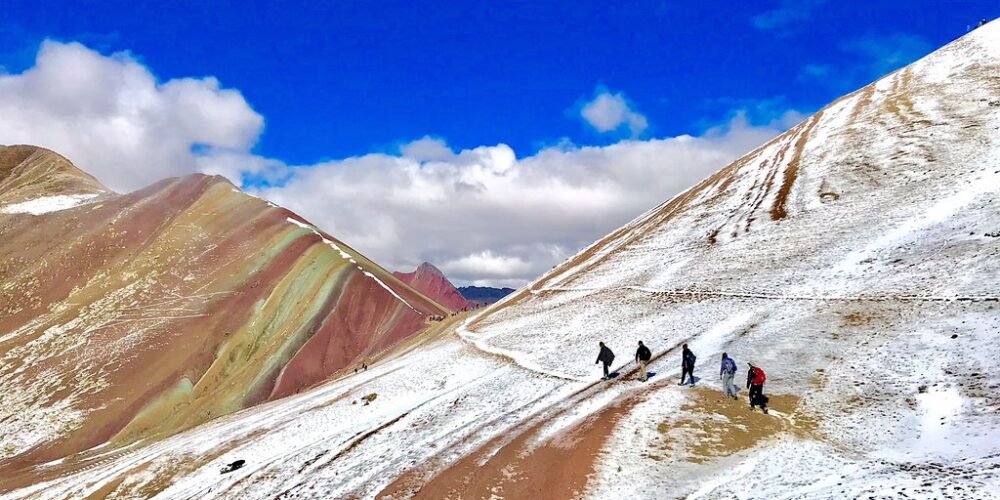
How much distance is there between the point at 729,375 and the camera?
23.8 metres

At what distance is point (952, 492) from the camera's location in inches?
537

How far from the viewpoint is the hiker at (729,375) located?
2372 centimetres

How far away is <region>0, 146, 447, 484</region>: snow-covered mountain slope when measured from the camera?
69438mm

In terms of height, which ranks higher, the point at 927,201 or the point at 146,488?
the point at 927,201

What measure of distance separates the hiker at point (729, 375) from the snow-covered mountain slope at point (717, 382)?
1.82 ft

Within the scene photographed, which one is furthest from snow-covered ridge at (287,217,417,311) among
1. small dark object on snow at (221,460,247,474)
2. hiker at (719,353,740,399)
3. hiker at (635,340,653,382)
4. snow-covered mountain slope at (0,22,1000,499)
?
hiker at (719,353,740,399)

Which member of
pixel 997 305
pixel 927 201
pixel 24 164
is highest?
pixel 24 164

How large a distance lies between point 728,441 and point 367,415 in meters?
22.3

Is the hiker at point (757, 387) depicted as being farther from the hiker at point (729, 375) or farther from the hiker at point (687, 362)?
the hiker at point (687, 362)

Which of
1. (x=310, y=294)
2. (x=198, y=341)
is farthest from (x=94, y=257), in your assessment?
(x=310, y=294)

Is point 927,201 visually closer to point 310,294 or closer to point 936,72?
point 936,72

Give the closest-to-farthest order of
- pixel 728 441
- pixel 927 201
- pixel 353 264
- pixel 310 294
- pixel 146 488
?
pixel 728 441 < pixel 146 488 < pixel 927 201 < pixel 310 294 < pixel 353 264

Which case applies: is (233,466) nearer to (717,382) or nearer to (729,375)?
(717,382)

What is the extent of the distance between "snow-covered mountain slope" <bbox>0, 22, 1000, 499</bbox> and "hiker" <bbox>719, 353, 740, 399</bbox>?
55 centimetres
